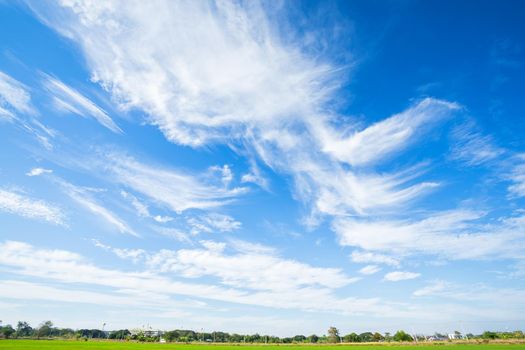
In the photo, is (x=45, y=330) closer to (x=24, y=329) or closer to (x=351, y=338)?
(x=24, y=329)

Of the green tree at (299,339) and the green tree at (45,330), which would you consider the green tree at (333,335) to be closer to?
the green tree at (299,339)

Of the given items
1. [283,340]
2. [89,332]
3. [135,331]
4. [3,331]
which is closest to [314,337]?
[283,340]

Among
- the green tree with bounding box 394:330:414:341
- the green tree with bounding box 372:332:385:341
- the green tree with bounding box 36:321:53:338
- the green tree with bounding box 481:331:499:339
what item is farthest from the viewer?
the green tree with bounding box 36:321:53:338

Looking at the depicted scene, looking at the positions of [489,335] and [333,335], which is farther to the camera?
[333,335]

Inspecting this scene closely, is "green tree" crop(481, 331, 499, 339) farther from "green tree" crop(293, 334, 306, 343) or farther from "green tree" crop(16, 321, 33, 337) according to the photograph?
"green tree" crop(16, 321, 33, 337)

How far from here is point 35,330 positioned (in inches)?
7028

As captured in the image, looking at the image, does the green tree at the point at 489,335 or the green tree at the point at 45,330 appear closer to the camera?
the green tree at the point at 489,335

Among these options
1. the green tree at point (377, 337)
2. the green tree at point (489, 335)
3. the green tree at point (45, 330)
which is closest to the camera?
the green tree at point (489, 335)

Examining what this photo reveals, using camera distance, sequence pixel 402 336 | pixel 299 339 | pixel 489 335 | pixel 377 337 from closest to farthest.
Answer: pixel 489 335
pixel 402 336
pixel 377 337
pixel 299 339

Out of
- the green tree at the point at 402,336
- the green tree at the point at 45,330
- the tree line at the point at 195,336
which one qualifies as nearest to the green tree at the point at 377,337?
the tree line at the point at 195,336

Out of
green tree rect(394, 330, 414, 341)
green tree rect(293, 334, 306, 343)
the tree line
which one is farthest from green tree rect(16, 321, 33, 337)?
green tree rect(394, 330, 414, 341)

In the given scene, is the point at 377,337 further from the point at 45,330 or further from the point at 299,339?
the point at 45,330

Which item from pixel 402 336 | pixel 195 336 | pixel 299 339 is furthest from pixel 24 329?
pixel 402 336

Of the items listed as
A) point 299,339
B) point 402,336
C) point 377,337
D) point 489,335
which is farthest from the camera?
point 299,339
